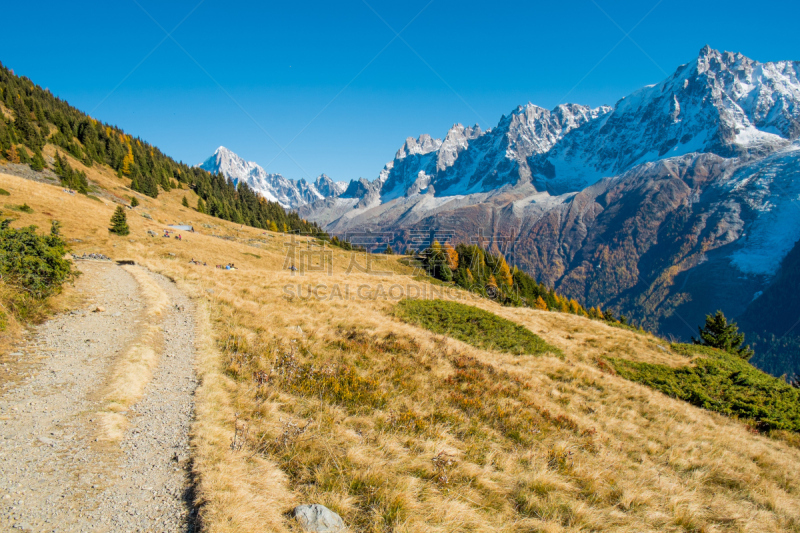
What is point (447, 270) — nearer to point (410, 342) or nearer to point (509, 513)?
point (410, 342)

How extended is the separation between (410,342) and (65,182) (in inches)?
2951

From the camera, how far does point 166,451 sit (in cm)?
524

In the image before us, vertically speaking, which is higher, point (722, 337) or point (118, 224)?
point (118, 224)

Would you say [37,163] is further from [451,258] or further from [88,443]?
[88,443]

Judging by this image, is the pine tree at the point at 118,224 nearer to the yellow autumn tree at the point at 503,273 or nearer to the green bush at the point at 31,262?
the green bush at the point at 31,262

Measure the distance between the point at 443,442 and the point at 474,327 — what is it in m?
12.6

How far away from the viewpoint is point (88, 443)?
16.8 feet

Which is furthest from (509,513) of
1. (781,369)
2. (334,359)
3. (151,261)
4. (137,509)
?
(781,369)

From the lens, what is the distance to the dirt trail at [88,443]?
3.89 metres

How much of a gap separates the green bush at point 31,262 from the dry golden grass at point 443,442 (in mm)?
4813

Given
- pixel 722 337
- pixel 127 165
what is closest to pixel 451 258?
pixel 722 337

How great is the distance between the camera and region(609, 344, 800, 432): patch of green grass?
11930 mm

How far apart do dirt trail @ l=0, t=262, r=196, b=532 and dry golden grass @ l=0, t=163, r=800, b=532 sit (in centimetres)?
40

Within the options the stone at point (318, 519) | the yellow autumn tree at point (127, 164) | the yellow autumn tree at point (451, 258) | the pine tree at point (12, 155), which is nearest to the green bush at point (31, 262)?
the stone at point (318, 519)
